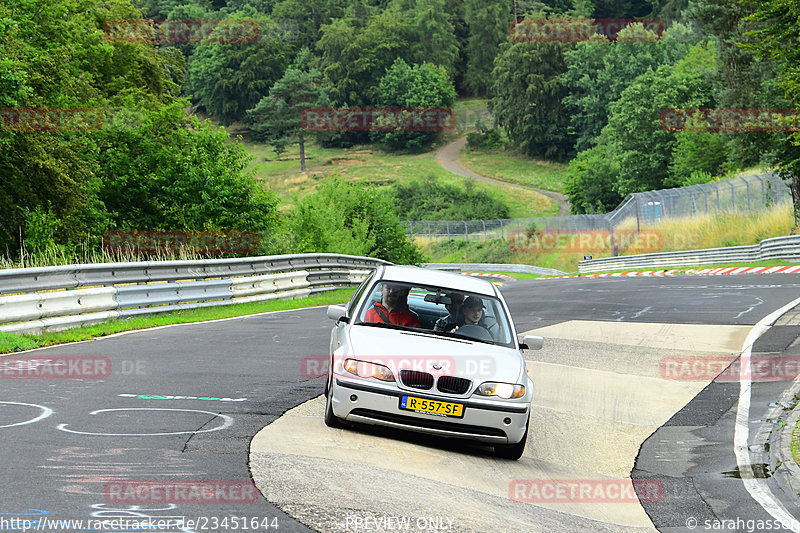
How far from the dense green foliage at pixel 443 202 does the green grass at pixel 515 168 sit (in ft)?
53.5

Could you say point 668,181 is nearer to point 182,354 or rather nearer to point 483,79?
point 182,354

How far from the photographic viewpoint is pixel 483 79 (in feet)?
561

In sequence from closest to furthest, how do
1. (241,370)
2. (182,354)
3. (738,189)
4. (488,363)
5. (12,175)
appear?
(488,363) → (241,370) → (182,354) → (12,175) → (738,189)

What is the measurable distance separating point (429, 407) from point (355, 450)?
0.74 metres

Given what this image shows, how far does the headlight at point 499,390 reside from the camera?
774 cm

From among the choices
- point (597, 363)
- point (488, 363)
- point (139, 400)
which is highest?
point (488, 363)

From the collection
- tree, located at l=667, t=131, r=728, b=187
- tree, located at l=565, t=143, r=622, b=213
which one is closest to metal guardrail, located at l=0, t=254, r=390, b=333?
tree, located at l=667, t=131, r=728, b=187

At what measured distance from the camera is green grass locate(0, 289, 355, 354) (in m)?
12.7

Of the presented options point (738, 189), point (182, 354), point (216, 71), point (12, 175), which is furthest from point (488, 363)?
point (216, 71)

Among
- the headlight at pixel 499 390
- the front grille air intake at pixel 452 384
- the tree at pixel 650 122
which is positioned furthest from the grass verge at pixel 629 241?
the front grille air intake at pixel 452 384

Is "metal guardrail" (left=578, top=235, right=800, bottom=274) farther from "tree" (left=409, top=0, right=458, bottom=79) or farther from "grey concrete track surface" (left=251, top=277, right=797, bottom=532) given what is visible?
"tree" (left=409, top=0, right=458, bottom=79)

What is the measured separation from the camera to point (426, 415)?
7.63 m

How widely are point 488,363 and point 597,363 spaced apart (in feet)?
20.2

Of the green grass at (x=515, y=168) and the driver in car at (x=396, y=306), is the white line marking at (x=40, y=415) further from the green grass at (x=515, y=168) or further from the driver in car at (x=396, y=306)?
the green grass at (x=515, y=168)
